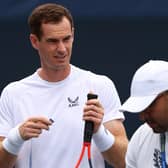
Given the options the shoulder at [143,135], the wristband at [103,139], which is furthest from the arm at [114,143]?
the shoulder at [143,135]

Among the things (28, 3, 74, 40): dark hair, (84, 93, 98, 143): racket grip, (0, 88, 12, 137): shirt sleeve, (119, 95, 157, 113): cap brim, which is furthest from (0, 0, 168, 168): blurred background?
(119, 95, 157, 113): cap brim

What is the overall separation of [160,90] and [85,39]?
153cm

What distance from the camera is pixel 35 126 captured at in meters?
2.88

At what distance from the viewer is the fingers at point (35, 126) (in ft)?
9.44

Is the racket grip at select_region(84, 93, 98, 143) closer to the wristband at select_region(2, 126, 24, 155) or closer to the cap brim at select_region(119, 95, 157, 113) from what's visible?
the cap brim at select_region(119, 95, 157, 113)

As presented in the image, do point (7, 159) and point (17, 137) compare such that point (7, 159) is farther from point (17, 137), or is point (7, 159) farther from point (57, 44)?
point (57, 44)

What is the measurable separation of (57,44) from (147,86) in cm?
59

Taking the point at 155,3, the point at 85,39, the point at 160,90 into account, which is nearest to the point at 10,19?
the point at 85,39

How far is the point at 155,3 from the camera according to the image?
148 inches

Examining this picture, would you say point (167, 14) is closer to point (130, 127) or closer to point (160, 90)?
point (130, 127)

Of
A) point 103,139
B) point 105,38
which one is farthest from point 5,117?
point 105,38

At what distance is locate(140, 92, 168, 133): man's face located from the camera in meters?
2.50

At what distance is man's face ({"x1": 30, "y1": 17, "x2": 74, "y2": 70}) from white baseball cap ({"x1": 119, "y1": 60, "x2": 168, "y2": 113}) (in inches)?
Result: 18.6

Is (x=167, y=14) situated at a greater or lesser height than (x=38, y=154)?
greater
